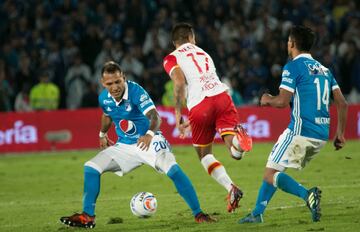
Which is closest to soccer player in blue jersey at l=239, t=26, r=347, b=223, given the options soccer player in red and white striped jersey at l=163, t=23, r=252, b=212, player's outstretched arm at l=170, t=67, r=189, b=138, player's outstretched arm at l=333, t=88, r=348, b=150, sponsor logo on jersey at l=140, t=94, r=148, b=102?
player's outstretched arm at l=333, t=88, r=348, b=150

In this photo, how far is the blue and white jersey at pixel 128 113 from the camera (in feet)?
33.6

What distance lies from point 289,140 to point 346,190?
364cm

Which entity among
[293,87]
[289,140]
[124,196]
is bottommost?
[124,196]

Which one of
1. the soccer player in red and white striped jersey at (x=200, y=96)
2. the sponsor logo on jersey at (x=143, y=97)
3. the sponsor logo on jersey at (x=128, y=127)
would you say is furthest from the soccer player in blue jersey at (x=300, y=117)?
the sponsor logo on jersey at (x=128, y=127)

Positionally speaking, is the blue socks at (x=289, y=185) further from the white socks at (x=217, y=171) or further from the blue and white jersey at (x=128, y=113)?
the blue and white jersey at (x=128, y=113)

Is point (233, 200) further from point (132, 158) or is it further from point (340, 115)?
point (340, 115)

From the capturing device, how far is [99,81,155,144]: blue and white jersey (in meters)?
10.2

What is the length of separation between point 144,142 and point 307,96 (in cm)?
186

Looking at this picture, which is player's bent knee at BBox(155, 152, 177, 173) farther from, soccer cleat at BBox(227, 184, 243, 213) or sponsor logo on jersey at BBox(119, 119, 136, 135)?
soccer cleat at BBox(227, 184, 243, 213)

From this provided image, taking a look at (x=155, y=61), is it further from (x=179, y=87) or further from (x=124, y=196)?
(x=179, y=87)

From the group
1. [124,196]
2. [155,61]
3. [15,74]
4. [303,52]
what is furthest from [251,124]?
[303,52]

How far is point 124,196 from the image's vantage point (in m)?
13.7

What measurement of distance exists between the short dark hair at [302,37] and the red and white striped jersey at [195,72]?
1.67 meters

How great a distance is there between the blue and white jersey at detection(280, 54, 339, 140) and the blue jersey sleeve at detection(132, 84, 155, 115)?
1.62 m
